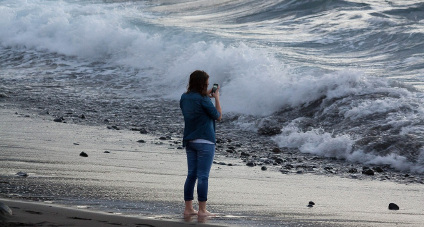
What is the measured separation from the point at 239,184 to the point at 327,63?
43.5 ft

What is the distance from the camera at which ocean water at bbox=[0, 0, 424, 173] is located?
12398mm

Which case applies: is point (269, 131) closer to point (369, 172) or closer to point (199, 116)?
point (369, 172)

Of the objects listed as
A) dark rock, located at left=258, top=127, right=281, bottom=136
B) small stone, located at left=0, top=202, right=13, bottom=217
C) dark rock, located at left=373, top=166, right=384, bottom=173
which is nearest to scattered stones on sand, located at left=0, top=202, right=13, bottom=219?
small stone, located at left=0, top=202, right=13, bottom=217

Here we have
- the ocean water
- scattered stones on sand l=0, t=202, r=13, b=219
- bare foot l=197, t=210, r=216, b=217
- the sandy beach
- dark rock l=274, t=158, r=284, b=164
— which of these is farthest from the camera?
the ocean water

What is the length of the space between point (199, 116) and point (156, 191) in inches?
49.8

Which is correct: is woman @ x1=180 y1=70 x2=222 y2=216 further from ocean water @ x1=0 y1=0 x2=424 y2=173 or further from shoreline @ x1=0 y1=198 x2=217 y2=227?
ocean water @ x1=0 y1=0 x2=424 y2=173

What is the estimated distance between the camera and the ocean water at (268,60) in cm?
1240

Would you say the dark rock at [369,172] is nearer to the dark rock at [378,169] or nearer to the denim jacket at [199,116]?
the dark rock at [378,169]

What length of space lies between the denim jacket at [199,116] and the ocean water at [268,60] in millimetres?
4692

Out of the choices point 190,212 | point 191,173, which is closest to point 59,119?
point 191,173

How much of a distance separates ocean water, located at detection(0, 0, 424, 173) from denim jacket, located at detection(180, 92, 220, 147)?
4692mm

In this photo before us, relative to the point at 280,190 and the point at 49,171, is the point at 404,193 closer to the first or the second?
the point at 280,190

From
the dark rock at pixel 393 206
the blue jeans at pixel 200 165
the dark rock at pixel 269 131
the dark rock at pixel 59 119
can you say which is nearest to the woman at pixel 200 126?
the blue jeans at pixel 200 165

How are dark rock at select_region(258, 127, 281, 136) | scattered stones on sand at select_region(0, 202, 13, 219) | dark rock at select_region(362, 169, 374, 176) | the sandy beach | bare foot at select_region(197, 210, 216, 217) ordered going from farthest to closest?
dark rock at select_region(258, 127, 281, 136)
dark rock at select_region(362, 169, 374, 176)
bare foot at select_region(197, 210, 216, 217)
the sandy beach
scattered stones on sand at select_region(0, 202, 13, 219)
